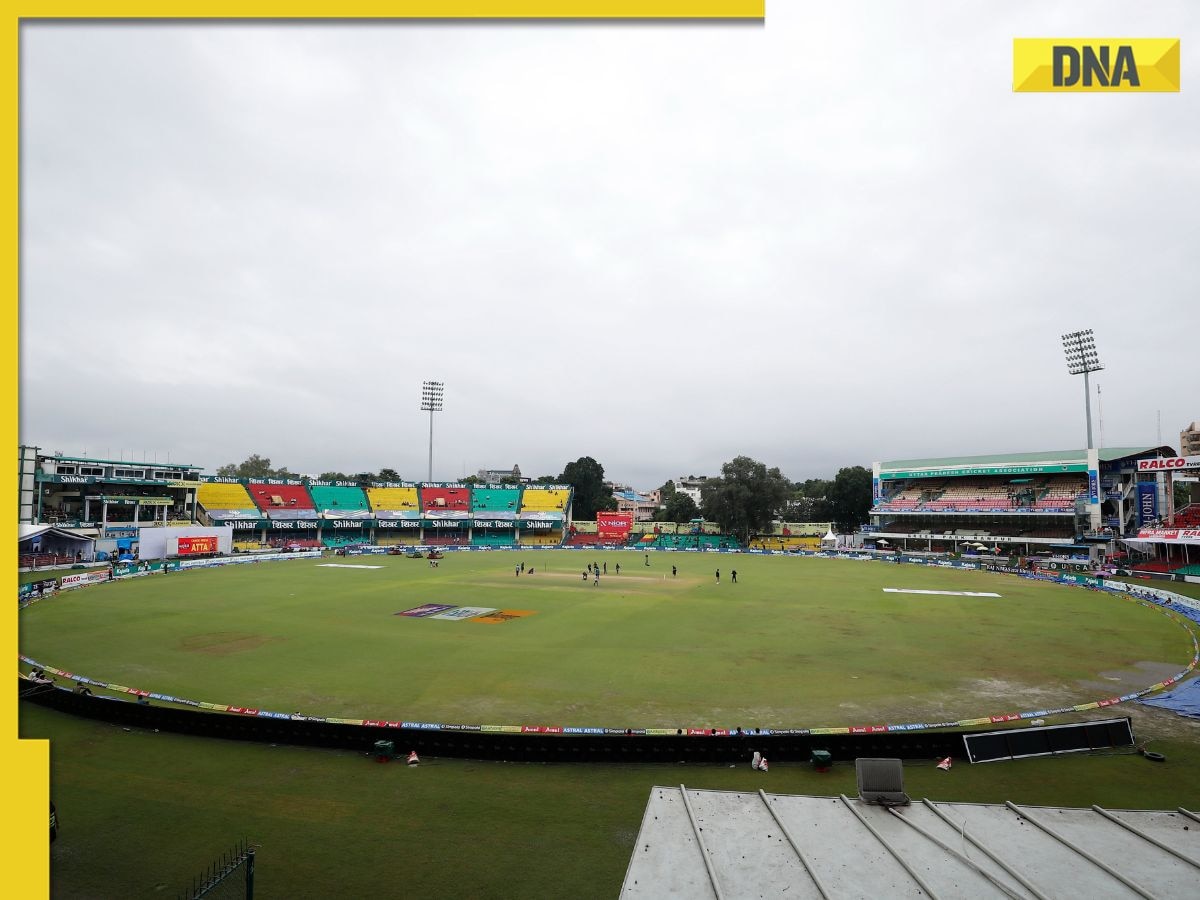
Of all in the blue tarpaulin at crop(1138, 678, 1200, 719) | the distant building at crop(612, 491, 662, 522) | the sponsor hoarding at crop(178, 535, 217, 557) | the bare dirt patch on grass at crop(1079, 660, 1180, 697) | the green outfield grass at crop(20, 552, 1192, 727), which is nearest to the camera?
the blue tarpaulin at crop(1138, 678, 1200, 719)

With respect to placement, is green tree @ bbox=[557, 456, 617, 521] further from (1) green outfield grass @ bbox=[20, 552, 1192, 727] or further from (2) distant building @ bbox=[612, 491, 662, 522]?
(1) green outfield grass @ bbox=[20, 552, 1192, 727]

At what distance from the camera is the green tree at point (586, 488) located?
124m

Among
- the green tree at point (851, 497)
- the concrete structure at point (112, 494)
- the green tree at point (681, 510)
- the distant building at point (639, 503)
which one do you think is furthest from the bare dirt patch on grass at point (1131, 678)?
the distant building at point (639, 503)

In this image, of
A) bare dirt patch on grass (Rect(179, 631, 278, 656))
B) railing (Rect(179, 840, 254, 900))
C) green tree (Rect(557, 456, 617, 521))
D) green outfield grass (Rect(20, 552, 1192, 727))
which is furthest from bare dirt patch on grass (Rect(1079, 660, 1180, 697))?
green tree (Rect(557, 456, 617, 521))

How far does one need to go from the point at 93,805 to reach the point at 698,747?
474 inches

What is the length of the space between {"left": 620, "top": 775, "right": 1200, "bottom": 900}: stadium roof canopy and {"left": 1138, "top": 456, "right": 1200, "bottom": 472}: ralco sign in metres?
58.8

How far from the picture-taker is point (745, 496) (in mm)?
87312

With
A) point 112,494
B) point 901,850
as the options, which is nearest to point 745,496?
point 112,494

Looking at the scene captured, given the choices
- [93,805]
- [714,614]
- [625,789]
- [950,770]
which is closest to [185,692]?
[93,805]

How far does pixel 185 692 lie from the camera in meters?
20.2

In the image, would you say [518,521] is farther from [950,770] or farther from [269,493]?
[950,770]

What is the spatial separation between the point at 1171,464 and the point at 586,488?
86.1m

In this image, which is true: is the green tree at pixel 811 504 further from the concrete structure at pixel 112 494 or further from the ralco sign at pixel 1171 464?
the concrete structure at pixel 112 494

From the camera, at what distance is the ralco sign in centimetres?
5331
